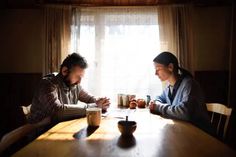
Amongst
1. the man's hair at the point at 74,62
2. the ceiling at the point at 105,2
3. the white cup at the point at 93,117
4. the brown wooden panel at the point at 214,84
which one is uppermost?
the ceiling at the point at 105,2

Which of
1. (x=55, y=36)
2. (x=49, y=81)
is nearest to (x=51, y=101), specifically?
(x=49, y=81)

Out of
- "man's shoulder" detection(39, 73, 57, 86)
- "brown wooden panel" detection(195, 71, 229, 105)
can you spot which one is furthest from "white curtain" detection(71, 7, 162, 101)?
"man's shoulder" detection(39, 73, 57, 86)

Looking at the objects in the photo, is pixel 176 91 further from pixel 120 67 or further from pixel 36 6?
pixel 36 6

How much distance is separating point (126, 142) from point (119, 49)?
84.8 inches

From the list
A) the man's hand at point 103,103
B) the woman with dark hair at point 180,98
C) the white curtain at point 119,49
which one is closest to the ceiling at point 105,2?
the white curtain at point 119,49

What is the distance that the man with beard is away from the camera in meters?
2.27

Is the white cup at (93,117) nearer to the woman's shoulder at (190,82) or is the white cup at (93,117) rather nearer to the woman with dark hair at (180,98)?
the woman with dark hair at (180,98)

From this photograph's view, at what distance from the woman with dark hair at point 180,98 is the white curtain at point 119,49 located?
0.88 m

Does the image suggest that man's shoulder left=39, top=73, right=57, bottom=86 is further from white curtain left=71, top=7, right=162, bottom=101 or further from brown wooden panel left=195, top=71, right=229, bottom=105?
brown wooden panel left=195, top=71, right=229, bottom=105

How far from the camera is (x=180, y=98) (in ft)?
7.95

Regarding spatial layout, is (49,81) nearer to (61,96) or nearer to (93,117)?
(61,96)

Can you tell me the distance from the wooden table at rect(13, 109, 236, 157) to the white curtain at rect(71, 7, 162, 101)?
5.12 ft

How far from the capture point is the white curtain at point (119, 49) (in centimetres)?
361

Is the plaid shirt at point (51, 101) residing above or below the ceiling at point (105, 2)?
below
